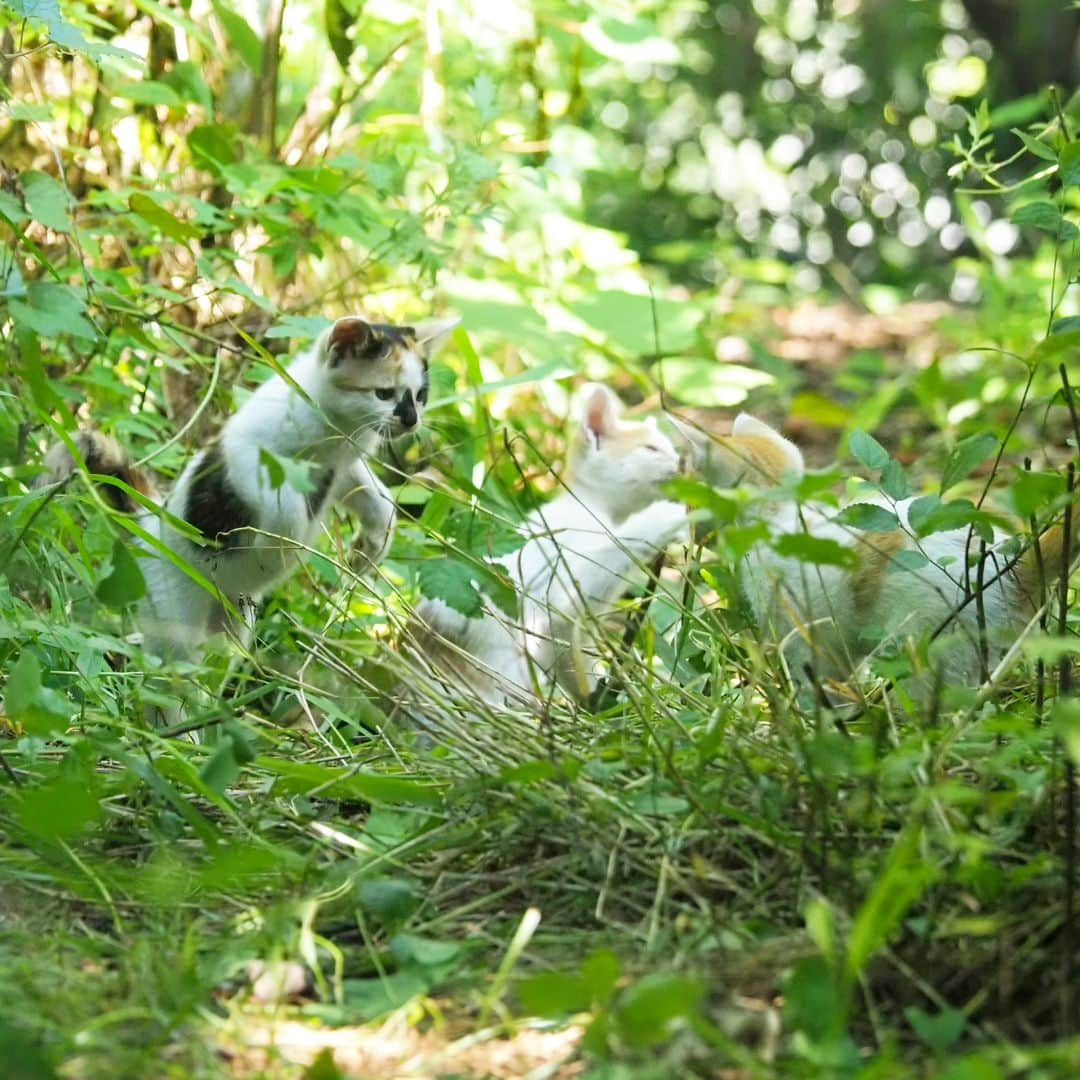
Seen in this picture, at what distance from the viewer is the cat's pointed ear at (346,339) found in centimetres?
289

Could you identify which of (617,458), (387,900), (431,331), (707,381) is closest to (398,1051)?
(387,900)

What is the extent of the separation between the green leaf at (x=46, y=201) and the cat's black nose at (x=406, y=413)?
34.5 inches

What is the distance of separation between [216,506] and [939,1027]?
6.31 feet

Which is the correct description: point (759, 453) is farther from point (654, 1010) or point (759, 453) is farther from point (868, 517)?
point (654, 1010)

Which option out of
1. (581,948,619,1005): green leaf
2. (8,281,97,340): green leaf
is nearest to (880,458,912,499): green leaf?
(581,948,619,1005): green leaf

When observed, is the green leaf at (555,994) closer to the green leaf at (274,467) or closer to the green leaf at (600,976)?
the green leaf at (600,976)

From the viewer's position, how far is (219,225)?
297cm

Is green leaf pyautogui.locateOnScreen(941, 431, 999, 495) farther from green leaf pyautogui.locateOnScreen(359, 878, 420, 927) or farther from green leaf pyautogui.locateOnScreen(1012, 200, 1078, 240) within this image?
green leaf pyautogui.locateOnScreen(359, 878, 420, 927)

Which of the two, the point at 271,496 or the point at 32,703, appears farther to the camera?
the point at 271,496

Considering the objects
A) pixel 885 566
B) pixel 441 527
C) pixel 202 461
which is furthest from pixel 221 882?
pixel 202 461

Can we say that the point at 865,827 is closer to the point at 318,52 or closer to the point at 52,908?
the point at 52,908

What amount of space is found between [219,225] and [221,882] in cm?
176

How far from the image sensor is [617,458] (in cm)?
363

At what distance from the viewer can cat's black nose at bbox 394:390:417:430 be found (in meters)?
2.96
